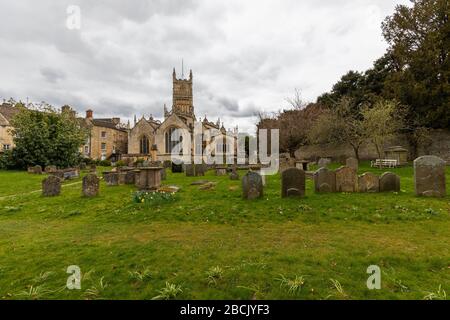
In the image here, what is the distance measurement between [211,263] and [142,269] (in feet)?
3.78

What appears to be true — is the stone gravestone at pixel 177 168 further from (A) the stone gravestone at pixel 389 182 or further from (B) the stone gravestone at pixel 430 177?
(B) the stone gravestone at pixel 430 177

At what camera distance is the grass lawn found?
3.58m

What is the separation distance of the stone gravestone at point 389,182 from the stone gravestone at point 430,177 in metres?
0.86

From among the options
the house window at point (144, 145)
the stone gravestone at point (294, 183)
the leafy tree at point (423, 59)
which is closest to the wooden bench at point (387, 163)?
the leafy tree at point (423, 59)

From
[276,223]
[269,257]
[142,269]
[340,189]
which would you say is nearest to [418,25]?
[340,189]

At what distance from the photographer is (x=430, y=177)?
30.3 feet

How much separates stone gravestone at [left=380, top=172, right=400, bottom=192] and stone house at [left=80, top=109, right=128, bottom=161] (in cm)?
4936

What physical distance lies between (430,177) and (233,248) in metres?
8.52

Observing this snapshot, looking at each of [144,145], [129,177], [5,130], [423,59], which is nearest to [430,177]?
[129,177]

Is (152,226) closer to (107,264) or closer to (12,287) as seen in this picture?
(107,264)

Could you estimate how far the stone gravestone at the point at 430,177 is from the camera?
9.10 m

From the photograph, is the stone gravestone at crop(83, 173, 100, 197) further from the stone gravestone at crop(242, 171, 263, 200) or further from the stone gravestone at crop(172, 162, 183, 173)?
the stone gravestone at crop(172, 162, 183, 173)
